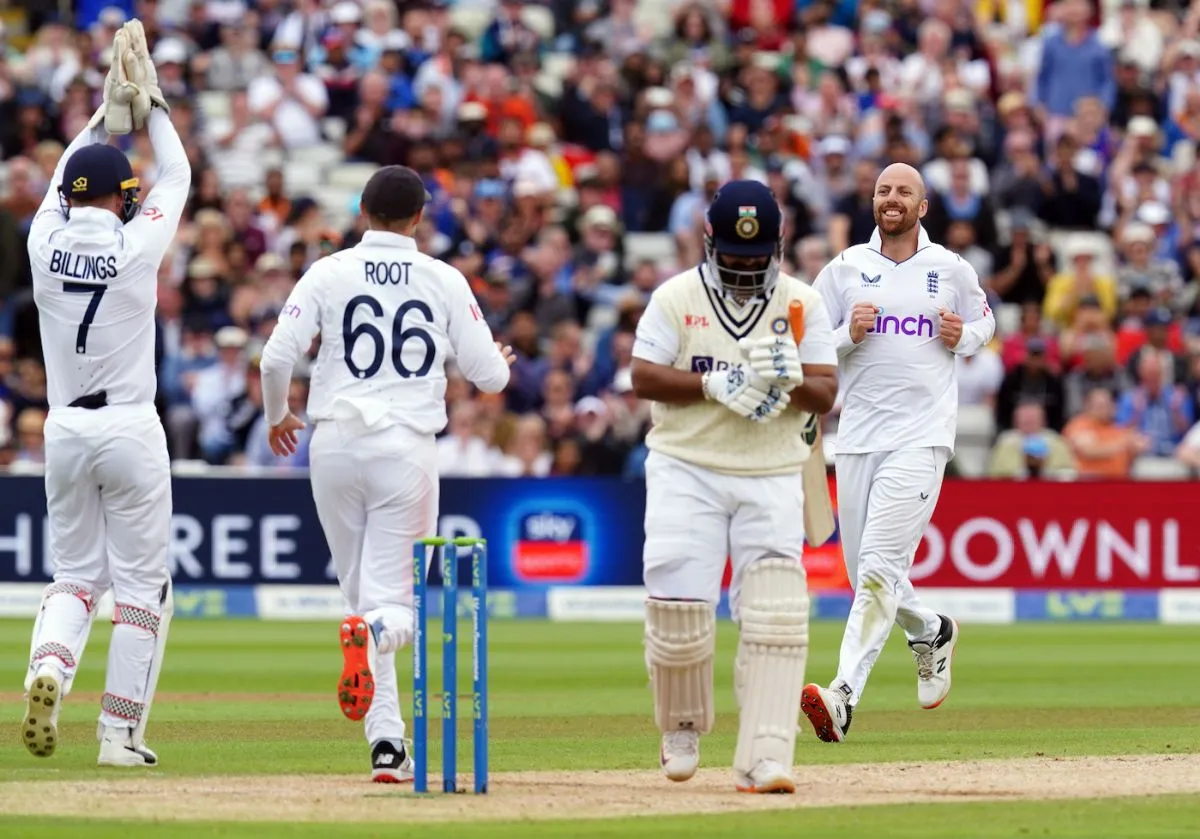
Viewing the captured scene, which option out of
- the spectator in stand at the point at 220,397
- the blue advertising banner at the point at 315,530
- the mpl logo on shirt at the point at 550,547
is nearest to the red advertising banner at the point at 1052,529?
the blue advertising banner at the point at 315,530

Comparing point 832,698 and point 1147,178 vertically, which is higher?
point 1147,178

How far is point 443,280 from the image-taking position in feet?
29.6

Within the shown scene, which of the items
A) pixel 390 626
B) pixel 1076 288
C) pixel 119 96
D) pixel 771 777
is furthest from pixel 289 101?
pixel 771 777

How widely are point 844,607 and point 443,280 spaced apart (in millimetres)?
11560

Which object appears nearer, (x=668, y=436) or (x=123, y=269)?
(x=668, y=436)

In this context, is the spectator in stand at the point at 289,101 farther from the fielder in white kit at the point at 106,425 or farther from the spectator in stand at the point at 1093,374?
the fielder in white kit at the point at 106,425

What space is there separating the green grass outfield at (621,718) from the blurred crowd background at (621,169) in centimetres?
237

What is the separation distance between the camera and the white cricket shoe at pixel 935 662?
36.9 feet

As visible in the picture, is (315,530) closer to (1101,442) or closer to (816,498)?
(1101,442)

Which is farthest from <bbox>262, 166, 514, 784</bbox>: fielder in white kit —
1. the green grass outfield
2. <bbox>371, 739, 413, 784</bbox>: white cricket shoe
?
the green grass outfield

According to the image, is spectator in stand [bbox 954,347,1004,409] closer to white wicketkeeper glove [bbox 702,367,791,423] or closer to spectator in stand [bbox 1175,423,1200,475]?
spectator in stand [bbox 1175,423,1200,475]

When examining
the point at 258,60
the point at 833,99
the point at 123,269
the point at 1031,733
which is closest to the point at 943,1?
the point at 833,99

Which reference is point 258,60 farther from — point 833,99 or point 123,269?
point 123,269

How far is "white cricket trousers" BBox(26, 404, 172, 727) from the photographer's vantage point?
9.34 meters
